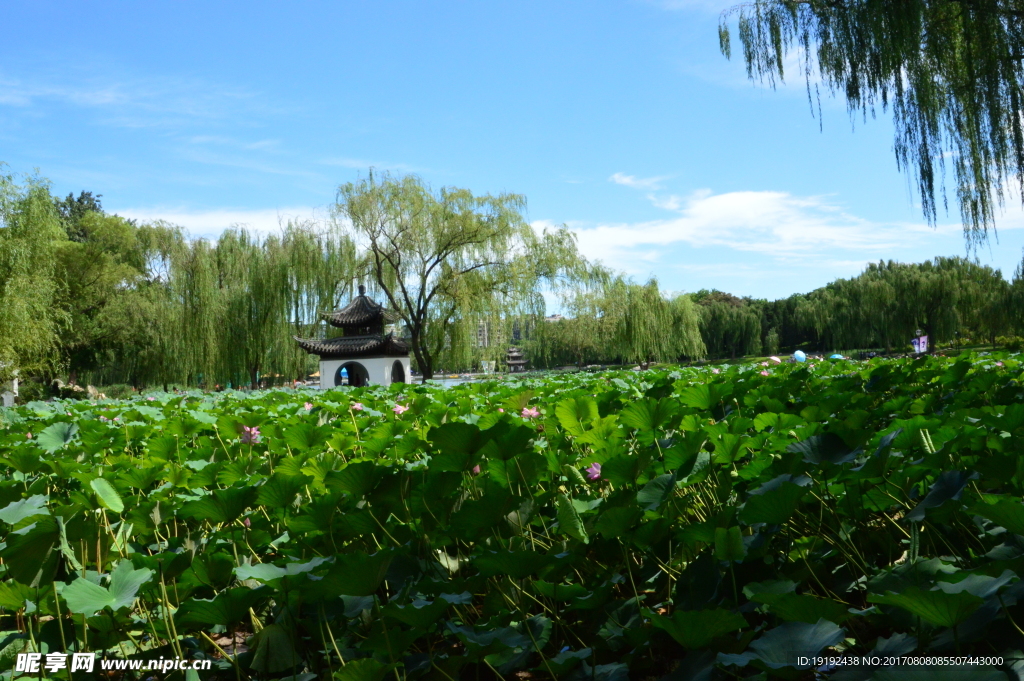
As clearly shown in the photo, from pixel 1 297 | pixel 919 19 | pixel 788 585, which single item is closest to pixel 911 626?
pixel 788 585

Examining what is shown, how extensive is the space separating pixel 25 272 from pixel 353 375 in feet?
30.2

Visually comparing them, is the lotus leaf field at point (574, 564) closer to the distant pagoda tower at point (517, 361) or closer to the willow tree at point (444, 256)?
the willow tree at point (444, 256)

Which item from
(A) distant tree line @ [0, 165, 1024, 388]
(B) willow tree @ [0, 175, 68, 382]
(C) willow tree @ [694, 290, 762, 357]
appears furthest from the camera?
(C) willow tree @ [694, 290, 762, 357]

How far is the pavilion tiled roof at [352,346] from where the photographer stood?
20.8 m

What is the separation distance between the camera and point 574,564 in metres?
1.43

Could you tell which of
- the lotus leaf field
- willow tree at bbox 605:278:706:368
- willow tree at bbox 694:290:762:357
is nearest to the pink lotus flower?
the lotus leaf field

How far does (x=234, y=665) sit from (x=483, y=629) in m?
0.42

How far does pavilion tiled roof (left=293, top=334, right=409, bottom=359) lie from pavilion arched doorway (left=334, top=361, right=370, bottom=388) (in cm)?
53

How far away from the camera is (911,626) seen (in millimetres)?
1015

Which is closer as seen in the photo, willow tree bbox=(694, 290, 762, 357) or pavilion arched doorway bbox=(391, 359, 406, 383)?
pavilion arched doorway bbox=(391, 359, 406, 383)

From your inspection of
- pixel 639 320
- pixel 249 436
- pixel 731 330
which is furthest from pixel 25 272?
pixel 731 330

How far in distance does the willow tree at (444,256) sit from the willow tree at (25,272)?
6935 mm

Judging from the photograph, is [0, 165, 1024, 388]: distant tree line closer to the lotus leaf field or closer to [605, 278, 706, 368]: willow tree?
[605, 278, 706, 368]: willow tree

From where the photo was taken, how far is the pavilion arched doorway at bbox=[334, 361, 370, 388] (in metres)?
21.1
